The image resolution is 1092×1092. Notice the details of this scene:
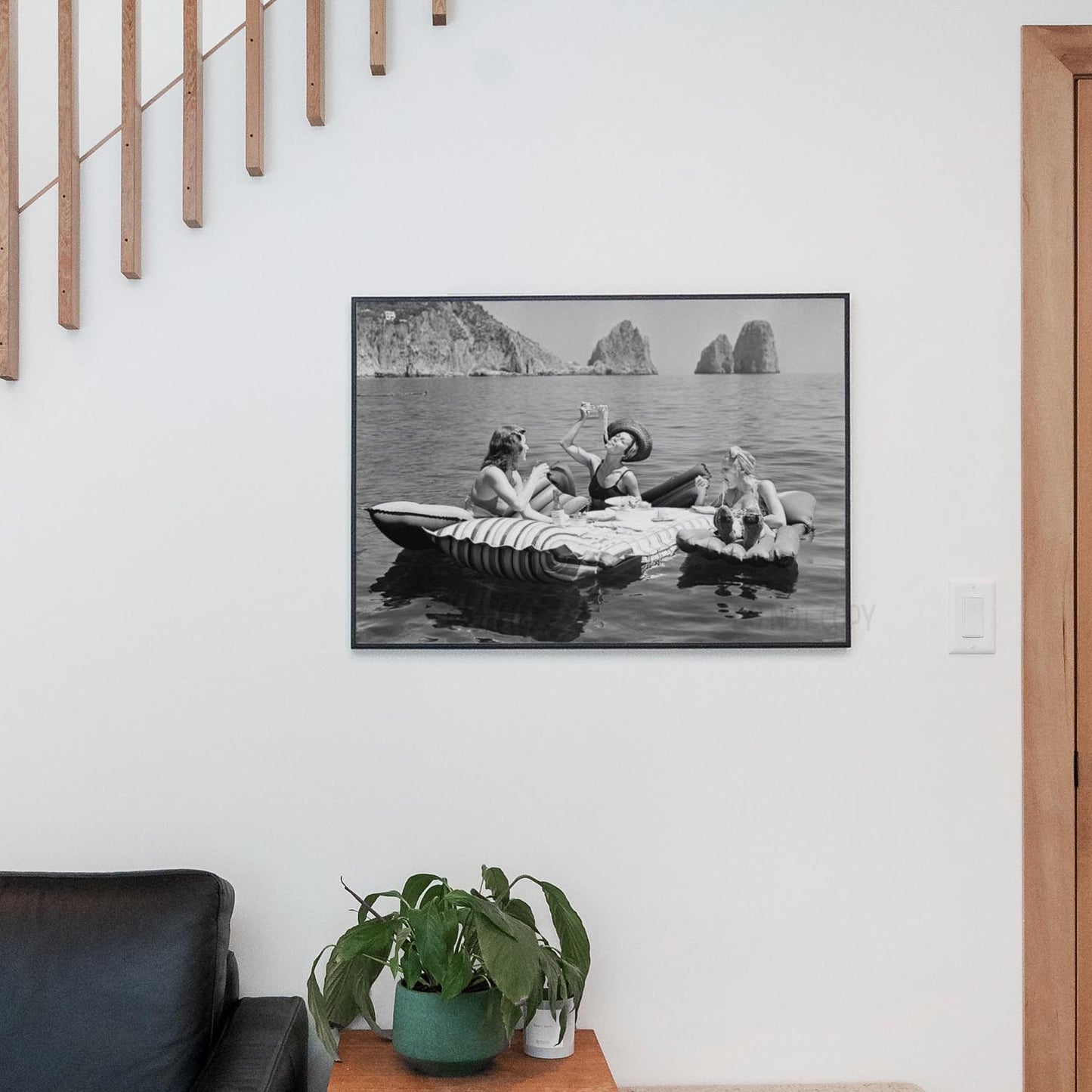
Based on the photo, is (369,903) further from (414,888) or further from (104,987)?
(104,987)

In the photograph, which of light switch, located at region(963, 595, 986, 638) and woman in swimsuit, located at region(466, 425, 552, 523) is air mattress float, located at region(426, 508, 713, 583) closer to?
woman in swimsuit, located at region(466, 425, 552, 523)

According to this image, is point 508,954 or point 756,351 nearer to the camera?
point 508,954

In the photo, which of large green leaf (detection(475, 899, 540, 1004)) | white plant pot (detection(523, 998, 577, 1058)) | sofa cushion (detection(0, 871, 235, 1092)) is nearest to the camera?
large green leaf (detection(475, 899, 540, 1004))

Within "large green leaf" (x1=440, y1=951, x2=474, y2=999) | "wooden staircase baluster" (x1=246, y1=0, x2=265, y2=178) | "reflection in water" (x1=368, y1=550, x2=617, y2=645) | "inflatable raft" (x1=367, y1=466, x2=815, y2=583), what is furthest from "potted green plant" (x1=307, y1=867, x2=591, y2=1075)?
"wooden staircase baluster" (x1=246, y1=0, x2=265, y2=178)

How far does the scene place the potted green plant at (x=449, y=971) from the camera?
1521 mm

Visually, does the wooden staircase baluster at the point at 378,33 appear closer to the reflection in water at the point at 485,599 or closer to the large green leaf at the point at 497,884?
the reflection in water at the point at 485,599

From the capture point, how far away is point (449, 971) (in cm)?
153

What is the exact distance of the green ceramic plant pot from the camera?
156cm

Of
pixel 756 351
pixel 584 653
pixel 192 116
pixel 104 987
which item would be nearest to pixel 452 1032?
pixel 104 987

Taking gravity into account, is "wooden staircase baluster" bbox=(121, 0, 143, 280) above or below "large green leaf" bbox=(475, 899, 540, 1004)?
above

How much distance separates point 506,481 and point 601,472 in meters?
0.17

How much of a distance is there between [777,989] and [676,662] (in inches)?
23.9

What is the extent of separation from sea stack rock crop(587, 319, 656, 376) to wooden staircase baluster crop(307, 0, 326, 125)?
0.64 meters

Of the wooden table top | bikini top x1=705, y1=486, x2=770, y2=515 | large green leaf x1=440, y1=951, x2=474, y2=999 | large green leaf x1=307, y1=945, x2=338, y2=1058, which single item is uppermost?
bikini top x1=705, y1=486, x2=770, y2=515
